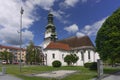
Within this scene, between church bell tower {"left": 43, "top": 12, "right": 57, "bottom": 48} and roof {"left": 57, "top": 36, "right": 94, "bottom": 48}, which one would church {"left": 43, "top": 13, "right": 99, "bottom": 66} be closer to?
roof {"left": 57, "top": 36, "right": 94, "bottom": 48}

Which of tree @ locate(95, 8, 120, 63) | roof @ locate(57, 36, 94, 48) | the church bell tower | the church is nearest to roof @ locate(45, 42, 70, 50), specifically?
the church

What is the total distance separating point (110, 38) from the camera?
85.3 feet

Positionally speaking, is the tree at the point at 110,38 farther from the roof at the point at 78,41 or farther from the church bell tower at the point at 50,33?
the church bell tower at the point at 50,33

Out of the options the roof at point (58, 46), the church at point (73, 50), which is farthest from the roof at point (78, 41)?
the roof at point (58, 46)

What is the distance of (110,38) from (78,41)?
46131 mm

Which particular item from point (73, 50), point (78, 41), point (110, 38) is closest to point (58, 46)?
point (73, 50)

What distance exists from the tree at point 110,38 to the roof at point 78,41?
4011 centimetres

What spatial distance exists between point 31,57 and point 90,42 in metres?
28.7

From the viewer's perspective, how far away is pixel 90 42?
68.0 meters

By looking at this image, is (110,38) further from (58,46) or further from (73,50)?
(73,50)

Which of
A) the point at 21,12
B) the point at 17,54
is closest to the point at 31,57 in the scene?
the point at 21,12

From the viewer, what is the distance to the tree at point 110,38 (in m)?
25.3

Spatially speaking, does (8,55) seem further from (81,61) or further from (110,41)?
(110,41)

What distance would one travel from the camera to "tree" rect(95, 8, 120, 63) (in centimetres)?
2531
